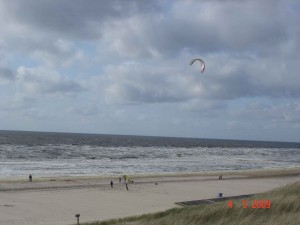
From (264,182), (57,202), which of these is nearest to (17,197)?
(57,202)

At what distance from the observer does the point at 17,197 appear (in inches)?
957

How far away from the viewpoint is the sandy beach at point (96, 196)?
63.5 ft

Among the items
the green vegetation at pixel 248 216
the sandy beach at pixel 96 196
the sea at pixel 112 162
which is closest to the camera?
the green vegetation at pixel 248 216

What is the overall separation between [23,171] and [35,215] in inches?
926

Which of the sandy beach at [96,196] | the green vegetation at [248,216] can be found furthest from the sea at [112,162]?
the green vegetation at [248,216]

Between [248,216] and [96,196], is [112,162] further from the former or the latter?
[248,216]

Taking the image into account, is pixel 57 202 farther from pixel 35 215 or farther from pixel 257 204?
pixel 257 204

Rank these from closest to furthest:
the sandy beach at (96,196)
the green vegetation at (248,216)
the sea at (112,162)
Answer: the green vegetation at (248,216) < the sandy beach at (96,196) < the sea at (112,162)

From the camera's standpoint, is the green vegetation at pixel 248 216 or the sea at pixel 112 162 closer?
the green vegetation at pixel 248 216

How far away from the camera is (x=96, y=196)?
2556 centimetres

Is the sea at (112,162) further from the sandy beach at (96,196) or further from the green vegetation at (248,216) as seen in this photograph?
the green vegetation at (248,216)

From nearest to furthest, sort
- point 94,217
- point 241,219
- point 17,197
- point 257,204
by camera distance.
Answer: point 241,219, point 257,204, point 94,217, point 17,197

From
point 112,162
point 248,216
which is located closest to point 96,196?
point 248,216

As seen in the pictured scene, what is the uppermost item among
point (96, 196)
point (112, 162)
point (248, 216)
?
point (248, 216)
